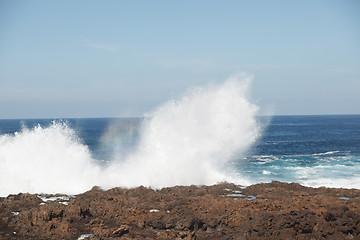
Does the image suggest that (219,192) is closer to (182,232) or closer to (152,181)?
(152,181)

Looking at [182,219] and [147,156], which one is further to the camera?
[147,156]

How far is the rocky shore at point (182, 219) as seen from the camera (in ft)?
41.4

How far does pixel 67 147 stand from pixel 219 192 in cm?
1379

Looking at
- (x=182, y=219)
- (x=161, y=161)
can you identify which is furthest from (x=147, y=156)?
(x=182, y=219)

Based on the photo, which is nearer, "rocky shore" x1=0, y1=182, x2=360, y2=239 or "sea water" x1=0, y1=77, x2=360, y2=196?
"rocky shore" x1=0, y1=182, x2=360, y2=239

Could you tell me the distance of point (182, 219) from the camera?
13391 mm

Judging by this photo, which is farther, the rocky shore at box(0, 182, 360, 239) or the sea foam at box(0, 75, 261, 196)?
the sea foam at box(0, 75, 261, 196)

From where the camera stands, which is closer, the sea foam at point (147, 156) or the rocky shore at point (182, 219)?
the rocky shore at point (182, 219)

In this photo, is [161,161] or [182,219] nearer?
[182,219]

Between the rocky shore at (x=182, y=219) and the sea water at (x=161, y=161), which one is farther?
the sea water at (x=161, y=161)

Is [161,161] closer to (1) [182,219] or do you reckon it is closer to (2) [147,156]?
(2) [147,156]

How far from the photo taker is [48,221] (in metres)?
13.3

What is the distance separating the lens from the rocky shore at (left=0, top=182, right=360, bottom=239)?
41.4ft

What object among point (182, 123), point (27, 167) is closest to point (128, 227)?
point (27, 167)
